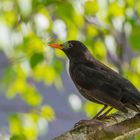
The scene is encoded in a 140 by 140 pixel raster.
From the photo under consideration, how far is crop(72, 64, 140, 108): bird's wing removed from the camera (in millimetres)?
3004

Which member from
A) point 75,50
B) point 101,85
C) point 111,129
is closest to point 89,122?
point 111,129

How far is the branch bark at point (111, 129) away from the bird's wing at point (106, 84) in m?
0.09

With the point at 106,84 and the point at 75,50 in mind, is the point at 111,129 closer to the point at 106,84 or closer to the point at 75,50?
the point at 106,84

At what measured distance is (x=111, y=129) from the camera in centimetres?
280

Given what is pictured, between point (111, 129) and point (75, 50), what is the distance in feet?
2.77

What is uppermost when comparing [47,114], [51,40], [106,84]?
[51,40]

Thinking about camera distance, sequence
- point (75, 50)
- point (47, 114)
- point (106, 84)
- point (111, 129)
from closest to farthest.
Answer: point (111, 129), point (106, 84), point (75, 50), point (47, 114)

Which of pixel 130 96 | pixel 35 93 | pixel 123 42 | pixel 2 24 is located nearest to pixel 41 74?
pixel 35 93

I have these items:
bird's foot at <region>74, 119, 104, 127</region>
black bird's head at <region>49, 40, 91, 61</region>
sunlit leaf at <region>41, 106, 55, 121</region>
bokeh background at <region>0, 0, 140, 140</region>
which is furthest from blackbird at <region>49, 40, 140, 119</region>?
sunlit leaf at <region>41, 106, 55, 121</region>

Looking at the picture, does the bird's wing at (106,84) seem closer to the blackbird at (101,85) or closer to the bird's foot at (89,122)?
the blackbird at (101,85)

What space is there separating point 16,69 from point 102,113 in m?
1.03

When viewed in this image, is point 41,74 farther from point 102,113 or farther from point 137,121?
point 137,121

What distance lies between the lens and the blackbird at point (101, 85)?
298 centimetres

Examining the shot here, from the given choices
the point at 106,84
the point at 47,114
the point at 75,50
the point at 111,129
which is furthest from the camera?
the point at 47,114
